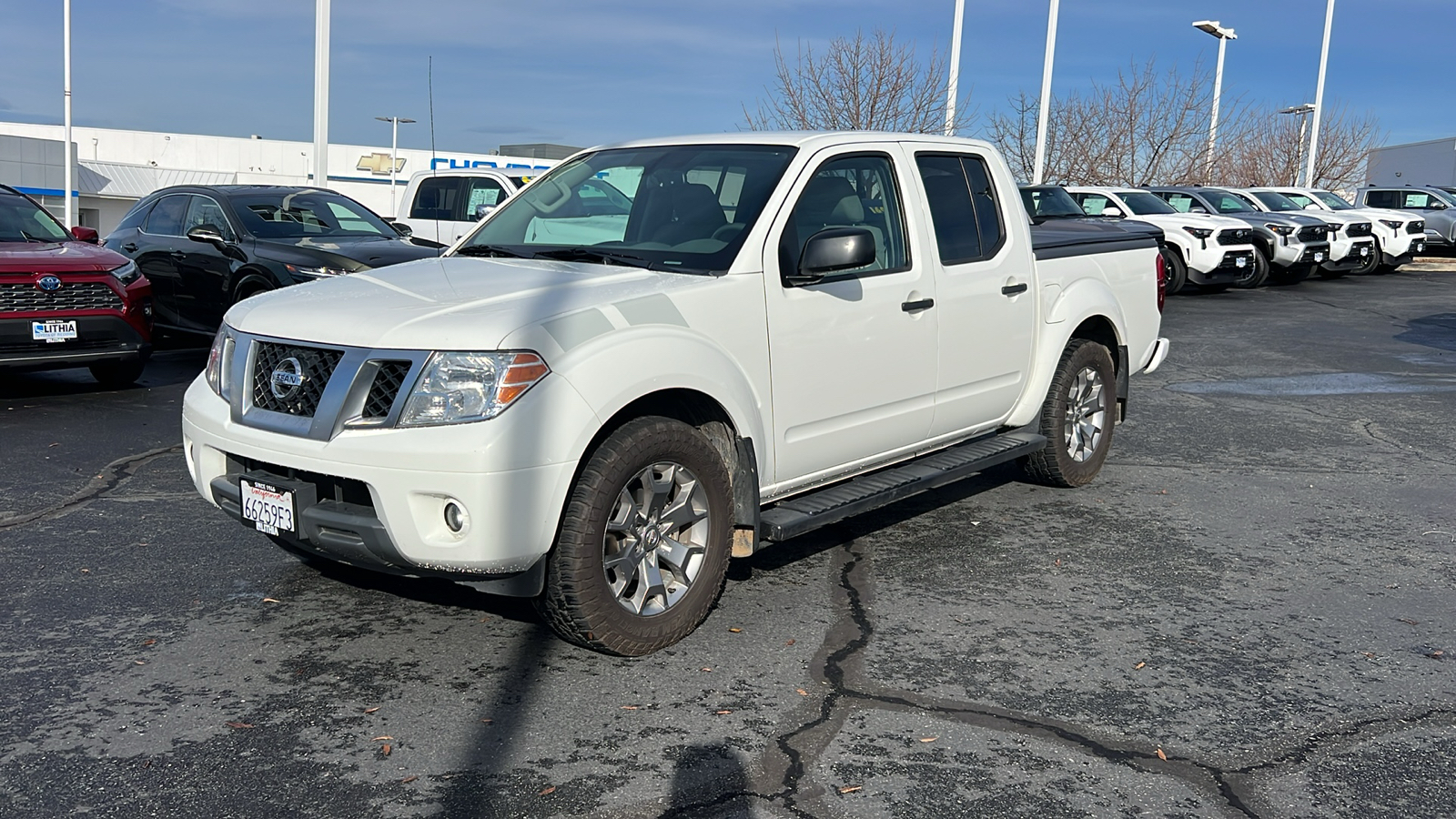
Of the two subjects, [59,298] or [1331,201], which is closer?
[59,298]

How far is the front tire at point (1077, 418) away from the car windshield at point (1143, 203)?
15495 millimetres

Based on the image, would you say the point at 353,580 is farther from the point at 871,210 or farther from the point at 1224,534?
the point at 1224,534

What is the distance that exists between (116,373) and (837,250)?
307 inches

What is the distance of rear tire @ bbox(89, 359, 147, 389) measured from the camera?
10312 millimetres

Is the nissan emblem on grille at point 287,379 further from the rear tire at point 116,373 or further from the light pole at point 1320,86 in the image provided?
the light pole at point 1320,86

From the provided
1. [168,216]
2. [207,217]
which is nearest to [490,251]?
[207,217]

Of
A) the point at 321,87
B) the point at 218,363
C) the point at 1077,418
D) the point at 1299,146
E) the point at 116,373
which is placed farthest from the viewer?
the point at 1299,146

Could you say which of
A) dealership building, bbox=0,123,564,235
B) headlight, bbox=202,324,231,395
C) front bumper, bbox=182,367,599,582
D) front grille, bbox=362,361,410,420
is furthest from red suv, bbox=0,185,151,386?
dealership building, bbox=0,123,564,235

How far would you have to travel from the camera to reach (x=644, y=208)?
18.0 feet

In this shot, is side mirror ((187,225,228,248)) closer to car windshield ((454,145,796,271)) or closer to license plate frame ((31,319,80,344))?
license plate frame ((31,319,80,344))

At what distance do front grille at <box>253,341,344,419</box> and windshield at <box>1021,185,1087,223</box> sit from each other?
53.9ft

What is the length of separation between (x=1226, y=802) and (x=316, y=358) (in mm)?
3131

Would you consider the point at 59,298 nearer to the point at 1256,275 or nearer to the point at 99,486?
the point at 99,486

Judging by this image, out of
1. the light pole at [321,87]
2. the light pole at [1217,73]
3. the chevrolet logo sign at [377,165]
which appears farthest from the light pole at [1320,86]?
the chevrolet logo sign at [377,165]
